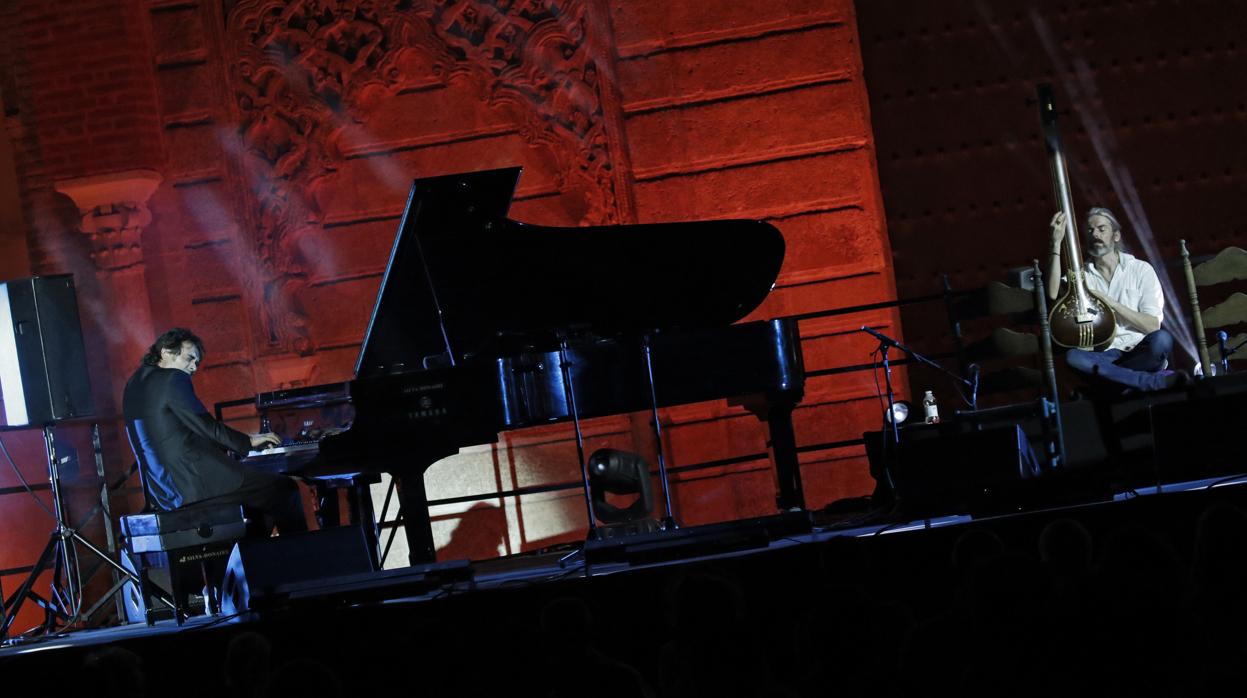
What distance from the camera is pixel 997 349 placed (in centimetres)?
581

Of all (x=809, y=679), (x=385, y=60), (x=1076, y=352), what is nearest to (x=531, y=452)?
(x=385, y=60)

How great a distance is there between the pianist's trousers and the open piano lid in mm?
915

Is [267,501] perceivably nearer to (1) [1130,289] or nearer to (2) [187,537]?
(2) [187,537]

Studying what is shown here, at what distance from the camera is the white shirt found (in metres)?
5.59

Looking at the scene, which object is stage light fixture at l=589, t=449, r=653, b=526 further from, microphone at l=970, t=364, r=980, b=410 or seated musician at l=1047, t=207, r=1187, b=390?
seated musician at l=1047, t=207, r=1187, b=390

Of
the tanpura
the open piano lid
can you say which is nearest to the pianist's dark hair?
the open piano lid

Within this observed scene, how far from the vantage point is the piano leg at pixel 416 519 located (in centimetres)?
454

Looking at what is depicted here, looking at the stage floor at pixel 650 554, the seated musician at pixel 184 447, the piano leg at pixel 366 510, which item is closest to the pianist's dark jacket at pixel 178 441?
the seated musician at pixel 184 447

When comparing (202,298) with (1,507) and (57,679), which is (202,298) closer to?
(1,507)

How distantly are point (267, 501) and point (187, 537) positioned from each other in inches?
18.7

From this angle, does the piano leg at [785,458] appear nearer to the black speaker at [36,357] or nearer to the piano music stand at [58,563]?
the piano music stand at [58,563]

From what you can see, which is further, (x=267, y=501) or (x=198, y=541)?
(x=267, y=501)

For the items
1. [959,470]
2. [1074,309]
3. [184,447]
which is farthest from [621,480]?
[1074,309]

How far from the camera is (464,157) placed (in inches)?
284
